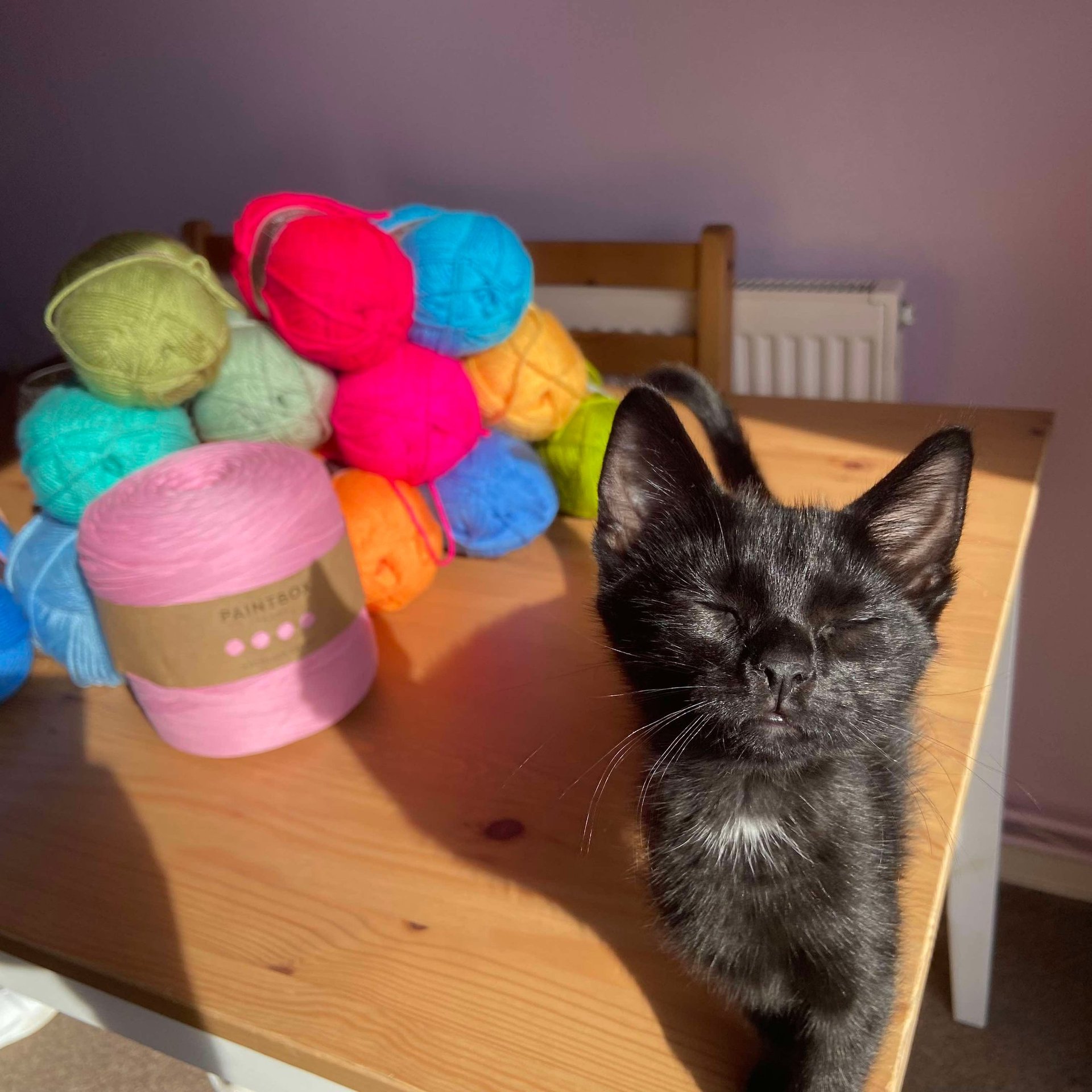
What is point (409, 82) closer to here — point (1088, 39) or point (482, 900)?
point (1088, 39)

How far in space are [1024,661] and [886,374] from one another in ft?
1.48

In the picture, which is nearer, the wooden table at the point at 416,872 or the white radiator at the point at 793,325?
the wooden table at the point at 416,872

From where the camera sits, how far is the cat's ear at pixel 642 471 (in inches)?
17.3

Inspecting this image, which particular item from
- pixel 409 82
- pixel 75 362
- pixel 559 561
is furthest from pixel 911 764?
pixel 409 82

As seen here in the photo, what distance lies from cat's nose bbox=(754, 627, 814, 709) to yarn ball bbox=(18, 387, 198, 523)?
487 millimetres

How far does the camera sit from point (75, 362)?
655 mm

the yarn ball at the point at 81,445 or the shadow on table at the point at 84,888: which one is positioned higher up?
the yarn ball at the point at 81,445

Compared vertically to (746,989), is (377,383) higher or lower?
higher

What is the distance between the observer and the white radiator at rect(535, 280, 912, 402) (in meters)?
1.11

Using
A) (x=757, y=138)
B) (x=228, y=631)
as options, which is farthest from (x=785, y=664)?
(x=757, y=138)

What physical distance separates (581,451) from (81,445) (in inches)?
15.4

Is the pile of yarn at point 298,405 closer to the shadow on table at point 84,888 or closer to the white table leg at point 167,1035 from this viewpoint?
the shadow on table at point 84,888

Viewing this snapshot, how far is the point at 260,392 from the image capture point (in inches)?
27.9

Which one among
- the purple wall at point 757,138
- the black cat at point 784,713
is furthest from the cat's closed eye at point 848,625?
the purple wall at point 757,138
